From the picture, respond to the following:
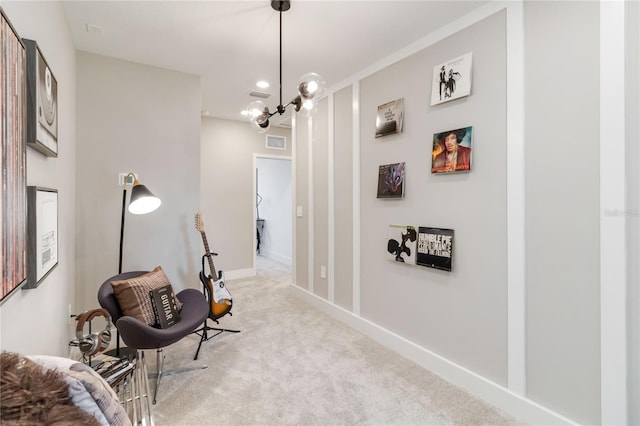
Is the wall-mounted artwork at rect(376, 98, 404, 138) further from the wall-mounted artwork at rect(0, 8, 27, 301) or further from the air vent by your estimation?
the wall-mounted artwork at rect(0, 8, 27, 301)

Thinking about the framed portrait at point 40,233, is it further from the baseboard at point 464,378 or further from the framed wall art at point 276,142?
the framed wall art at point 276,142

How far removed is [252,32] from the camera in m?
2.39

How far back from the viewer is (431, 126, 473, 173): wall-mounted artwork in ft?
6.86

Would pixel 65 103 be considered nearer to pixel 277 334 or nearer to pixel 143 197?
pixel 143 197

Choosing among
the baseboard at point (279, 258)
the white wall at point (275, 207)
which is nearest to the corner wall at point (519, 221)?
the baseboard at point (279, 258)

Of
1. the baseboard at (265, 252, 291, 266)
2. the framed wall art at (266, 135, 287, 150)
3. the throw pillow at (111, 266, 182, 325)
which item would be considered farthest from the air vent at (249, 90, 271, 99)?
the baseboard at (265, 252, 291, 266)

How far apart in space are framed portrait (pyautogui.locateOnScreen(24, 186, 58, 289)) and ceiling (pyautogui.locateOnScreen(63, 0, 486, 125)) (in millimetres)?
1448

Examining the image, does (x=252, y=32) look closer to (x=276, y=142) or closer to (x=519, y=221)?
(x=519, y=221)

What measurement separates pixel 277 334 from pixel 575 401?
220 cm

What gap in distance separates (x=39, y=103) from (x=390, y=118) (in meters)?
2.30

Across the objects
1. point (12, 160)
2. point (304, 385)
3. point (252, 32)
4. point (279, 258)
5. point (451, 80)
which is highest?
point (252, 32)

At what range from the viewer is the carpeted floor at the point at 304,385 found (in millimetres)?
1812

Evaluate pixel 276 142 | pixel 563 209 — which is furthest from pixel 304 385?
pixel 276 142

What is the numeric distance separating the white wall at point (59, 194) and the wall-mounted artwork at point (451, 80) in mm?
2315
